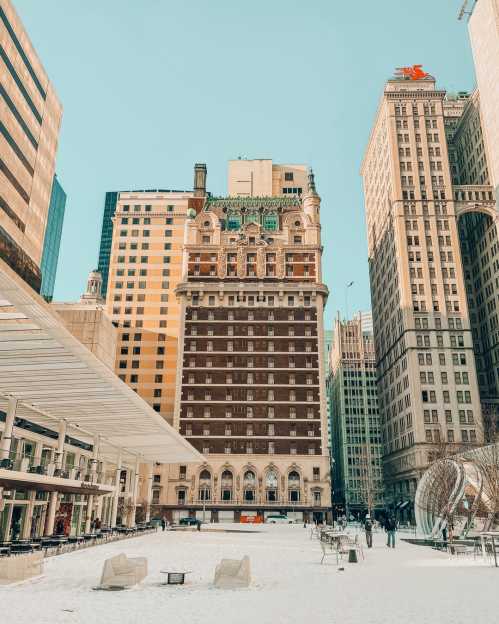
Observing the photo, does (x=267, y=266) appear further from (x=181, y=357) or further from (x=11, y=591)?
(x=11, y=591)

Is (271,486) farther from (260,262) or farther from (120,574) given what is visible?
(120,574)

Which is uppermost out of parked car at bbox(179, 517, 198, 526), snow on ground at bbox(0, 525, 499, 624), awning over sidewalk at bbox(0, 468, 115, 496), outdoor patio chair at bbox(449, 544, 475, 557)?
awning over sidewalk at bbox(0, 468, 115, 496)

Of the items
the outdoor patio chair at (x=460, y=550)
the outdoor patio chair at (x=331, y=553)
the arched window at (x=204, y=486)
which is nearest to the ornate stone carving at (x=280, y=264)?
the arched window at (x=204, y=486)

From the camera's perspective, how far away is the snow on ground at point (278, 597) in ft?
36.1

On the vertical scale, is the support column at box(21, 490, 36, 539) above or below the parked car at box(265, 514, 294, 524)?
above

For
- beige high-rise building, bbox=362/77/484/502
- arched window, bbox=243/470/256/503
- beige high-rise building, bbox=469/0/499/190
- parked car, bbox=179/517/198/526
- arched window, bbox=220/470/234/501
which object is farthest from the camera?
beige high-rise building, bbox=362/77/484/502

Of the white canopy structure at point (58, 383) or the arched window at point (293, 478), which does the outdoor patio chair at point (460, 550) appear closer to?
the white canopy structure at point (58, 383)

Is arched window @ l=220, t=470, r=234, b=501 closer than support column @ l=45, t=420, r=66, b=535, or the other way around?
support column @ l=45, t=420, r=66, b=535

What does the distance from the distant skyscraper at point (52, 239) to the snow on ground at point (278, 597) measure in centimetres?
11957

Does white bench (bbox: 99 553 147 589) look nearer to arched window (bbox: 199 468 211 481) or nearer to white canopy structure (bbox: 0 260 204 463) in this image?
white canopy structure (bbox: 0 260 204 463)

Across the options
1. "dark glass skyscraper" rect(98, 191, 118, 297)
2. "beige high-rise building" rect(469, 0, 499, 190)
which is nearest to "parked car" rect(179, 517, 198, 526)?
"beige high-rise building" rect(469, 0, 499, 190)

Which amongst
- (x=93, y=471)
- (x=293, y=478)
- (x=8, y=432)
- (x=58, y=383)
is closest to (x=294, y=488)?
(x=293, y=478)

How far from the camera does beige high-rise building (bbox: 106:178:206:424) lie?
97562mm

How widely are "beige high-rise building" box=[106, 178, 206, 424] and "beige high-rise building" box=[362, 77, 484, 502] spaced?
39421 mm
